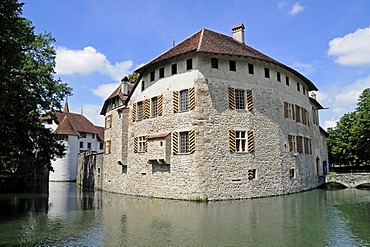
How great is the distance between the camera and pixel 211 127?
20.5 m

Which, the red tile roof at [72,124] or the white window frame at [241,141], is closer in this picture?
the white window frame at [241,141]

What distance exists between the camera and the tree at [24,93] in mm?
12734

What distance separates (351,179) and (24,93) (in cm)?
2756

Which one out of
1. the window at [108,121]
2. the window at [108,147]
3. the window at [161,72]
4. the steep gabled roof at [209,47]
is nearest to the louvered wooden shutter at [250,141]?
the steep gabled roof at [209,47]

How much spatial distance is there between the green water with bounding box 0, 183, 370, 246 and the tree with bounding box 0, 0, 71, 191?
16.2ft

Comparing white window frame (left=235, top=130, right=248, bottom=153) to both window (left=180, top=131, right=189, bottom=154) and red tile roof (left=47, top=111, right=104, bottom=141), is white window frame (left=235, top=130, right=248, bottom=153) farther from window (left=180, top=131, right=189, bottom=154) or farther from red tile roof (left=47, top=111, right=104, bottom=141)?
red tile roof (left=47, top=111, right=104, bottom=141)

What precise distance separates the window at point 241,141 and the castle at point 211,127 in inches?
2.6

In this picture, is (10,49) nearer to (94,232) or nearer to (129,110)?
(94,232)

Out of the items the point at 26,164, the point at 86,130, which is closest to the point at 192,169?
the point at 26,164

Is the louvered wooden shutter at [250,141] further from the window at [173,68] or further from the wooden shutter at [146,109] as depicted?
the wooden shutter at [146,109]

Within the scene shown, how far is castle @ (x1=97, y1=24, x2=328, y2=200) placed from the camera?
2036 cm

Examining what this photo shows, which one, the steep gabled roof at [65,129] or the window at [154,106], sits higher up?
the steep gabled roof at [65,129]

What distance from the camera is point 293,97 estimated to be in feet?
85.9

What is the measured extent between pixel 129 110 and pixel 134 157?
4.11 meters
